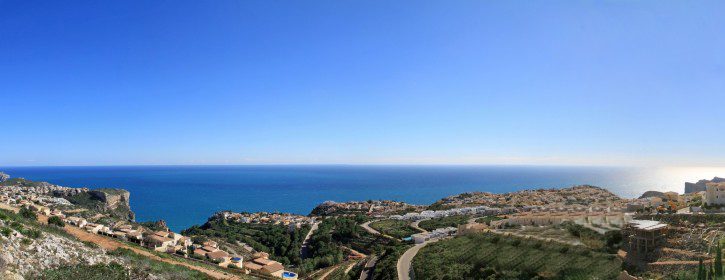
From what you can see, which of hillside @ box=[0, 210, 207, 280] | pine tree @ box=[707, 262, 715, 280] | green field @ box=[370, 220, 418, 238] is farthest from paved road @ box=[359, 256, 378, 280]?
pine tree @ box=[707, 262, 715, 280]

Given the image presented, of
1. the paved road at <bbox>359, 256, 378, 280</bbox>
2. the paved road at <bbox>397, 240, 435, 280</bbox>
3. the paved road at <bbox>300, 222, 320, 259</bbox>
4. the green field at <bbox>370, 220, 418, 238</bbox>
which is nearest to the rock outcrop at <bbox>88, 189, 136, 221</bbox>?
the paved road at <bbox>300, 222, 320, 259</bbox>

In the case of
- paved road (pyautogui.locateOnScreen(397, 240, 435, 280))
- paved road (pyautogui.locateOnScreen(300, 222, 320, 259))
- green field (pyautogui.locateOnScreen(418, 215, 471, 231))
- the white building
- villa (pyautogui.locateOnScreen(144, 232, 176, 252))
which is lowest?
paved road (pyautogui.locateOnScreen(300, 222, 320, 259))

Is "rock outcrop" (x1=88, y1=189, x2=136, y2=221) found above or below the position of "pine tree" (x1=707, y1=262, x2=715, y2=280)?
below

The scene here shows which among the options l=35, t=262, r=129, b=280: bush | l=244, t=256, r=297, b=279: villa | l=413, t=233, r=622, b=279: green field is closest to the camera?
l=35, t=262, r=129, b=280: bush

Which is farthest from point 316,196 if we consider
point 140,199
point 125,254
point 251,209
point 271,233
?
point 125,254

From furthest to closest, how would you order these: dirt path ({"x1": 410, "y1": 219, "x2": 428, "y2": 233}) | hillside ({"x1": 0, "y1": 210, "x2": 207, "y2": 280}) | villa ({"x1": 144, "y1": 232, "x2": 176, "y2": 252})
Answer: dirt path ({"x1": 410, "y1": 219, "x2": 428, "y2": 233}) < villa ({"x1": 144, "y1": 232, "x2": 176, "y2": 252}) < hillside ({"x1": 0, "y1": 210, "x2": 207, "y2": 280})

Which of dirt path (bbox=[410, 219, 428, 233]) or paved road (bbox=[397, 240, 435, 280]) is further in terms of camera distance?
dirt path (bbox=[410, 219, 428, 233])

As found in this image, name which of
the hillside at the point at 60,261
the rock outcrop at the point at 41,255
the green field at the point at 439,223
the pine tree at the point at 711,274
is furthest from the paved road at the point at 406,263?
the rock outcrop at the point at 41,255

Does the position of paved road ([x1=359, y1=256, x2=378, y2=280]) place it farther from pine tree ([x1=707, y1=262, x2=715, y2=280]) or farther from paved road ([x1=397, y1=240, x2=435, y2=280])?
pine tree ([x1=707, y1=262, x2=715, y2=280])

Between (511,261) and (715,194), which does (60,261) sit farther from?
(715,194)
